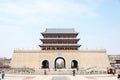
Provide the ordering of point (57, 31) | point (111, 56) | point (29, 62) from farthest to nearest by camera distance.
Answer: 1. point (111, 56)
2. point (57, 31)
3. point (29, 62)

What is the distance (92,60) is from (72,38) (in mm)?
8588

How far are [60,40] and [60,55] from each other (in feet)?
14.9

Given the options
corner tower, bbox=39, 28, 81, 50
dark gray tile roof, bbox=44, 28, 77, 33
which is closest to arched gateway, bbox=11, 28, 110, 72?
corner tower, bbox=39, 28, 81, 50

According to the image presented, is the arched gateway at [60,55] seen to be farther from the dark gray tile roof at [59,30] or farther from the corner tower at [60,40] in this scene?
the dark gray tile roof at [59,30]

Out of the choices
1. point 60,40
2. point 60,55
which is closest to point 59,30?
point 60,40

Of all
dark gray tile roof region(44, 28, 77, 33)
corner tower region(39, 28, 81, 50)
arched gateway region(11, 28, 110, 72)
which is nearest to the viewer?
arched gateway region(11, 28, 110, 72)

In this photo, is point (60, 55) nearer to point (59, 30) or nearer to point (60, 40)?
point (60, 40)

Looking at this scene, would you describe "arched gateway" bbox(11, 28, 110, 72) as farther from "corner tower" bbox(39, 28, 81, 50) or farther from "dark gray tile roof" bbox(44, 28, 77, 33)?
"dark gray tile roof" bbox(44, 28, 77, 33)

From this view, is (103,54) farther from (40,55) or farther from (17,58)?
(17,58)

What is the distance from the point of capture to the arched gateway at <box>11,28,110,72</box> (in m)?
63.6

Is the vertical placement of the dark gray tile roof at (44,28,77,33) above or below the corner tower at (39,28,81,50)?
above

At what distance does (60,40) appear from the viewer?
2618 inches

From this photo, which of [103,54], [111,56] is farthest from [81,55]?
[111,56]

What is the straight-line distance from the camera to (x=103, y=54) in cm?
6469
